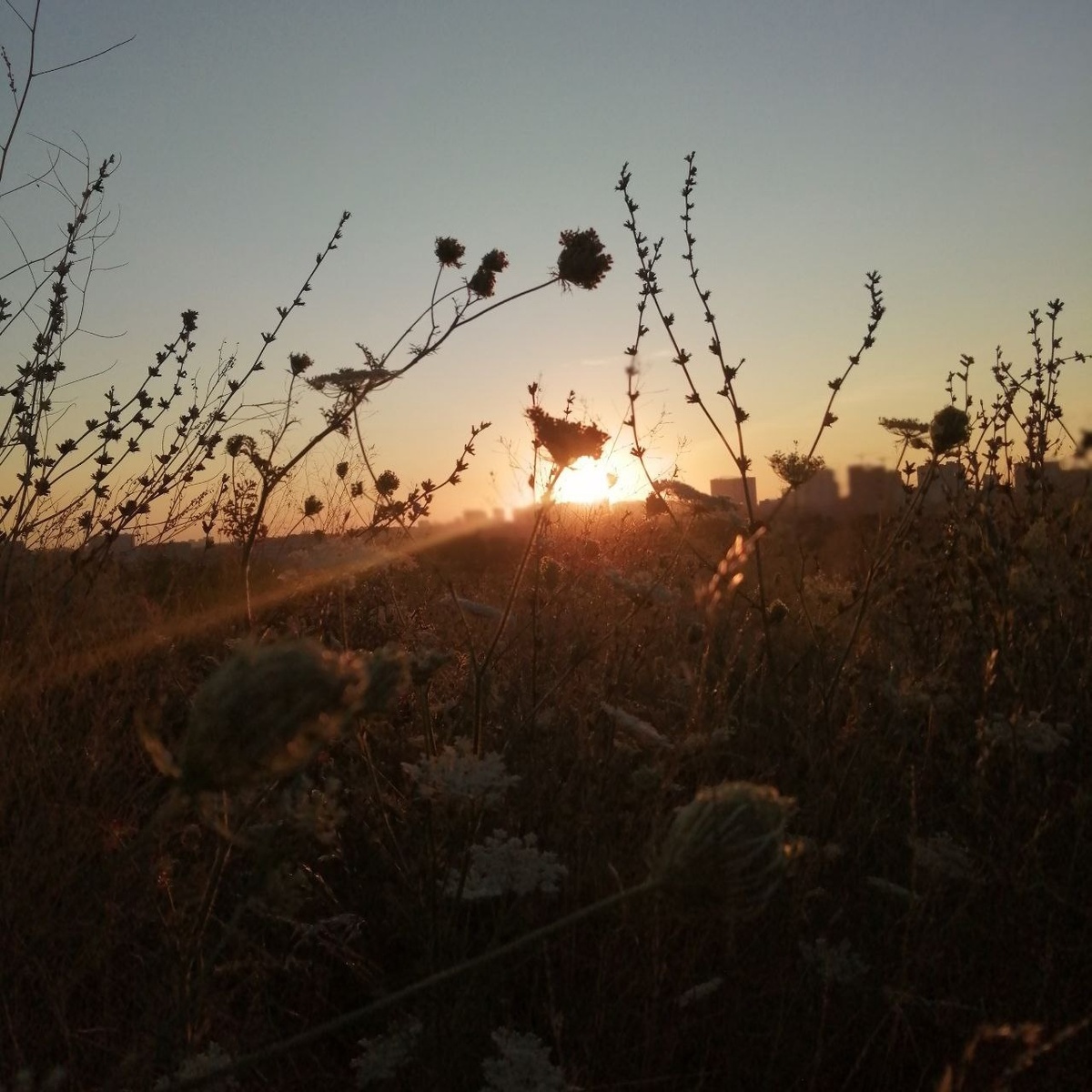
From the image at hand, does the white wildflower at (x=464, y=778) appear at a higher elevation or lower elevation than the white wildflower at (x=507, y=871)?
higher

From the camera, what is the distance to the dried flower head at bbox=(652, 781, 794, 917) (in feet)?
3.21

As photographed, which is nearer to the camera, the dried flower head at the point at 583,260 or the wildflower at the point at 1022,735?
the wildflower at the point at 1022,735

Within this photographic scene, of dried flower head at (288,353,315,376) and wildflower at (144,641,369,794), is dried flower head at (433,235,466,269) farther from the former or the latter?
wildflower at (144,641,369,794)

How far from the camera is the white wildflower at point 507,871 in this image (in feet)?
5.64

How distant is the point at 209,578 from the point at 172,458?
1838 millimetres

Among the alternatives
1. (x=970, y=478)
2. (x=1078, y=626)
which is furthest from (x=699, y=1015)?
(x=970, y=478)

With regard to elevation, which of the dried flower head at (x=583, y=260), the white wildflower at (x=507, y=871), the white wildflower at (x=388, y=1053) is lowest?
the white wildflower at (x=388, y=1053)

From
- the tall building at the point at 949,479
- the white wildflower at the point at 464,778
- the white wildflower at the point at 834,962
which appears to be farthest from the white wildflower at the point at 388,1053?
the tall building at the point at 949,479

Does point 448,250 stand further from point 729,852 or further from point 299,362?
point 729,852

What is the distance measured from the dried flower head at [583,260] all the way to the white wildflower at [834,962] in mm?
2014

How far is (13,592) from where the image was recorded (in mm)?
3604

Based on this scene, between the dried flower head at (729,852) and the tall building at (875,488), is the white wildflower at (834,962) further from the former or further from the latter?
the tall building at (875,488)

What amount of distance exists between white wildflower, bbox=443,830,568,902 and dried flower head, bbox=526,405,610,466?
2.69 feet

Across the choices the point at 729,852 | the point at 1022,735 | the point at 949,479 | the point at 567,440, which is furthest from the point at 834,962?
the point at 949,479
